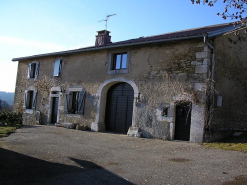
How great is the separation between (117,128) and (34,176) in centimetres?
770

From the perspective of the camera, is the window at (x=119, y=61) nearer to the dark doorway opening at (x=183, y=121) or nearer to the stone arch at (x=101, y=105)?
the stone arch at (x=101, y=105)

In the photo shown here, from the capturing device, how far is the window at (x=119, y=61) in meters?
11.6

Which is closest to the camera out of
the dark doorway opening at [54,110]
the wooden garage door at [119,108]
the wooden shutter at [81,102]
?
the wooden garage door at [119,108]

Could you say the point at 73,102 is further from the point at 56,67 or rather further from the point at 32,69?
the point at 32,69

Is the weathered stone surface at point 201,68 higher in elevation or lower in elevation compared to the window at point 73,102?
higher

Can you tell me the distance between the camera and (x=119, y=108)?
469 inches

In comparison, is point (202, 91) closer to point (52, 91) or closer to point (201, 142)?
point (201, 142)

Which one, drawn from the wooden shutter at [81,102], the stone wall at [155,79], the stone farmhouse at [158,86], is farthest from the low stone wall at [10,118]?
the wooden shutter at [81,102]

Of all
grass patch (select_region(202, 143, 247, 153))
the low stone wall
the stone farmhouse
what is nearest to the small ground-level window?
the stone farmhouse

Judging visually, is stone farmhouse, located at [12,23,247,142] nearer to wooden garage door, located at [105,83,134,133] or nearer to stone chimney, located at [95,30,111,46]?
wooden garage door, located at [105,83,134,133]

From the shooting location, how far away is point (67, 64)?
1409 cm

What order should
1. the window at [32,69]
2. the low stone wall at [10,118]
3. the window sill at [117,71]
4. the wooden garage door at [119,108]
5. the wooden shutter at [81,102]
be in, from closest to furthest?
1. the window sill at [117,71]
2. the wooden garage door at [119,108]
3. the wooden shutter at [81,102]
4. the low stone wall at [10,118]
5. the window at [32,69]

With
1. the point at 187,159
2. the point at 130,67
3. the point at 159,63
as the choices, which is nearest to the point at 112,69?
the point at 130,67

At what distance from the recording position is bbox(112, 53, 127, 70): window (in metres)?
11.6
